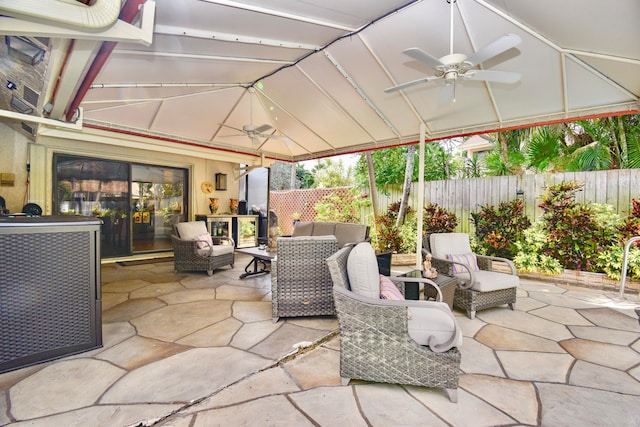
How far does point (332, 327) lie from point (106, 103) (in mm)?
4880

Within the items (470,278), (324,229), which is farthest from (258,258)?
(470,278)

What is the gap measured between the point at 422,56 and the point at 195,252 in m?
4.22

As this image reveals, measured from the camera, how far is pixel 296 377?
2.05m

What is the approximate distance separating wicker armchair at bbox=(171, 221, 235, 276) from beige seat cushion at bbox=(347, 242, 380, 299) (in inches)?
137

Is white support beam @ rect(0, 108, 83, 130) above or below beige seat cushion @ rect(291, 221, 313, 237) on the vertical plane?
above

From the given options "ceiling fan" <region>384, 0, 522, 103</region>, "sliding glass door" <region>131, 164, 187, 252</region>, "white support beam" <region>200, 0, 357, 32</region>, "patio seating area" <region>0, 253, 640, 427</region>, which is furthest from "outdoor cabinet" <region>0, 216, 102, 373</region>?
"sliding glass door" <region>131, 164, 187, 252</region>

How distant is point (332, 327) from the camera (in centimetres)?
293

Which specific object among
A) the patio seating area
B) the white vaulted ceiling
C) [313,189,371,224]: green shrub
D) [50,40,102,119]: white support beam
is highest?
the white vaulted ceiling

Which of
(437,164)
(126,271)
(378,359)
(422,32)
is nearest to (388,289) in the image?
(378,359)

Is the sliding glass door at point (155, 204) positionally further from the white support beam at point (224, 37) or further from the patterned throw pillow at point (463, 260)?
the patterned throw pillow at point (463, 260)

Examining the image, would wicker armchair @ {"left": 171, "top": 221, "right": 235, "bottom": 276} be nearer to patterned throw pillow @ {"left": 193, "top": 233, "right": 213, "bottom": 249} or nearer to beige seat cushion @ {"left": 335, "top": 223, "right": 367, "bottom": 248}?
patterned throw pillow @ {"left": 193, "top": 233, "right": 213, "bottom": 249}

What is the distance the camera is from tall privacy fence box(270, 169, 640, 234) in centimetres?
468

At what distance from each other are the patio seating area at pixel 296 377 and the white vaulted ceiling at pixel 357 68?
2193 mm

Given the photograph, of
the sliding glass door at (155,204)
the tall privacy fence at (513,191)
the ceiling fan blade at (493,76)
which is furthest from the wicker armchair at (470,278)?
the sliding glass door at (155,204)
